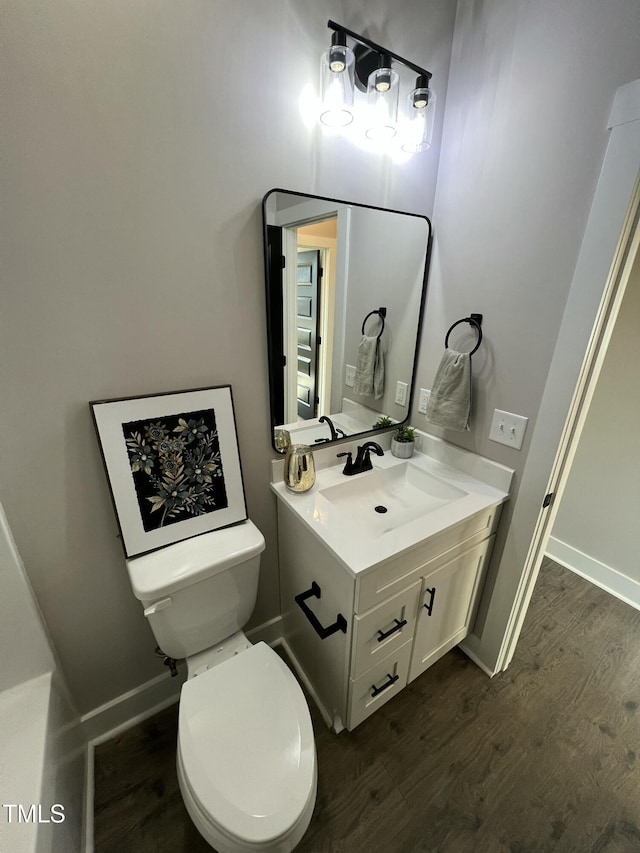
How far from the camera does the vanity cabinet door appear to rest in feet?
4.08

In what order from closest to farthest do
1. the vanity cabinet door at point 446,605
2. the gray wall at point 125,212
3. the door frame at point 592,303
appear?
the gray wall at point 125,212, the door frame at point 592,303, the vanity cabinet door at point 446,605

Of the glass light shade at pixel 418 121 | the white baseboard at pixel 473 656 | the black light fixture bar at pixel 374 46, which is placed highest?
the black light fixture bar at pixel 374 46

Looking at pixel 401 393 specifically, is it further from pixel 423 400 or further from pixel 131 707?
pixel 131 707

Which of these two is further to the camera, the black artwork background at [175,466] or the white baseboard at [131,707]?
the white baseboard at [131,707]

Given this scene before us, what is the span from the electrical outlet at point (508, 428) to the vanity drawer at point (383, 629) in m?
0.61

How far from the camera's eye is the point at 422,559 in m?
1.14

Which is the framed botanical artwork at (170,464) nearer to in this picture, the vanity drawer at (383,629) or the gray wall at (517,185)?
the vanity drawer at (383,629)

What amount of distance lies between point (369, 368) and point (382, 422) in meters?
0.27

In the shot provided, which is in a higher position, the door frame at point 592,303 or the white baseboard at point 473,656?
the door frame at point 592,303

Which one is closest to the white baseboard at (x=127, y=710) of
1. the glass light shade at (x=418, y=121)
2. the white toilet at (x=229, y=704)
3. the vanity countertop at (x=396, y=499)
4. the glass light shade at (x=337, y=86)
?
the white toilet at (x=229, y=704)

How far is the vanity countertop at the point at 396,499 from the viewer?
1051mm

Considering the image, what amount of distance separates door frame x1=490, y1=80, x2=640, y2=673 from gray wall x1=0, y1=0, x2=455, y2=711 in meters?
0.66

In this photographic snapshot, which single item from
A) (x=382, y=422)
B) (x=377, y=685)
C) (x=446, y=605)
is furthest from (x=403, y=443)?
(x=377, y=685)

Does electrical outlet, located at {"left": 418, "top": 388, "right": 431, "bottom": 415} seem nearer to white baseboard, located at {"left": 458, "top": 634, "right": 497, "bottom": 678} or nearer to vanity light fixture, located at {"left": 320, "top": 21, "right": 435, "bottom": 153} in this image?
vanity light fixture, located at {"left": 320, "top": 21, "right": 435, "bottom": 153}
